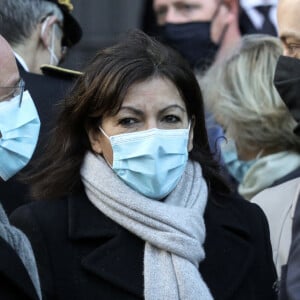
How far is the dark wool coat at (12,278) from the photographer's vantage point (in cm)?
293

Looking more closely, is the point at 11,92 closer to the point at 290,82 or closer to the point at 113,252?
the point at 113,252

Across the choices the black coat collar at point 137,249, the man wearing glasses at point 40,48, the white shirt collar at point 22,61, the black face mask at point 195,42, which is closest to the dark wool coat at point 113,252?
the black coat collar at point 137,249

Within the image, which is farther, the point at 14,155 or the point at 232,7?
the point at 232,7

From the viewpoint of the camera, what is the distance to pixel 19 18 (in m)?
4.43

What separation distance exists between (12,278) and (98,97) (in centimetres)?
82

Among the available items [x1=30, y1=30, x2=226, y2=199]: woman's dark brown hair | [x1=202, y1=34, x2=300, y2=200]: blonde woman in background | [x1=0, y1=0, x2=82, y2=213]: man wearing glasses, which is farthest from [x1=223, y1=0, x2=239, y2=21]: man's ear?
[x1=30, y1=30, x2=226, y2=199]: woman's dark brown hair

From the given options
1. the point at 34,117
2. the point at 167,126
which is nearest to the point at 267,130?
the point at 167,126

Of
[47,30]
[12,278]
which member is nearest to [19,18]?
[47,30]

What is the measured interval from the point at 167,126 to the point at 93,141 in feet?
0.88

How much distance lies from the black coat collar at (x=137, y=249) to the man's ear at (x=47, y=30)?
1199mm

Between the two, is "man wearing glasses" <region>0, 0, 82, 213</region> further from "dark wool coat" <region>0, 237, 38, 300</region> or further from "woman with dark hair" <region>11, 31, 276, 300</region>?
"dark wool coat" <region>0, 237, 38, 300</region>

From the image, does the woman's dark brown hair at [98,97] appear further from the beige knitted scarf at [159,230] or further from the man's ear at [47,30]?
the man's ear at [47,30]

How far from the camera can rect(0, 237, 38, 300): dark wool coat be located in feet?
9.62

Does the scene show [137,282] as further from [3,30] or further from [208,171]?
[3,30]
